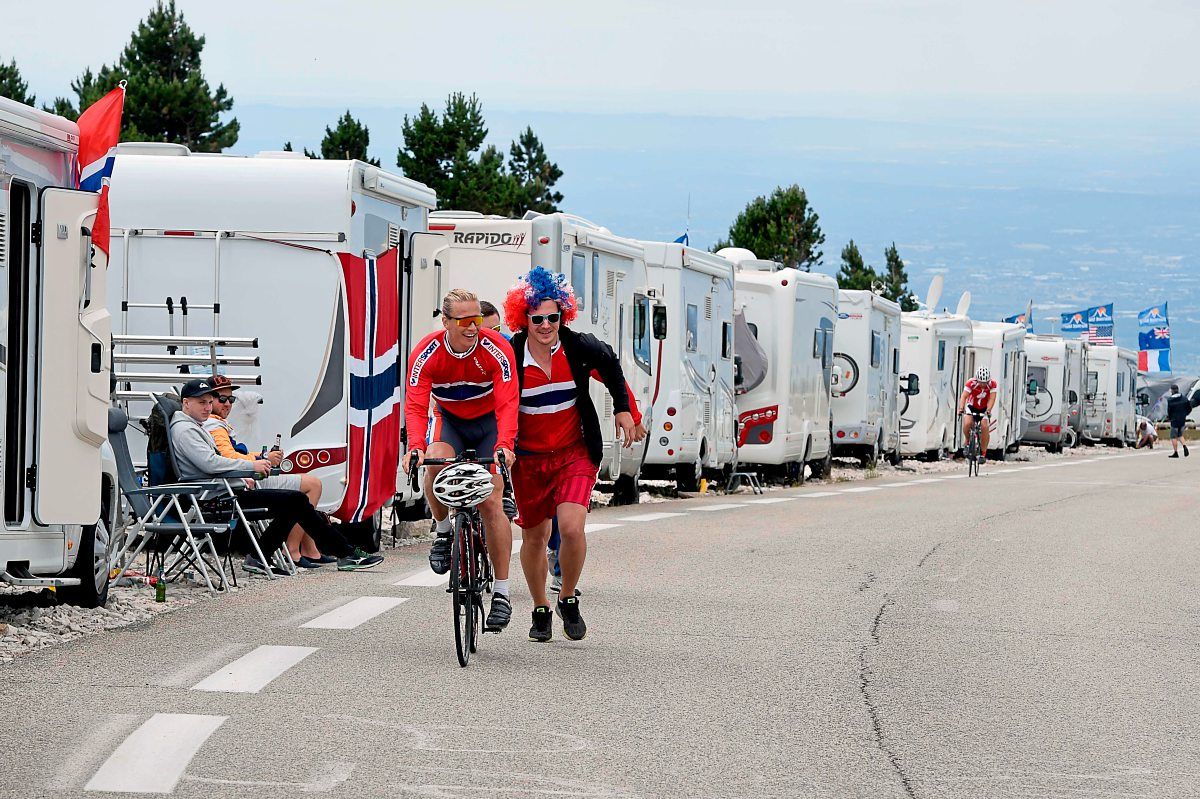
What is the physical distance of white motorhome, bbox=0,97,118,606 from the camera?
378 inches

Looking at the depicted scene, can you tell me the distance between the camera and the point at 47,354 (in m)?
9.70

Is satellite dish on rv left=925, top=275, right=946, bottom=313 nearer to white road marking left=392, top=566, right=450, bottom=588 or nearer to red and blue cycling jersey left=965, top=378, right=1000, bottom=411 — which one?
red and blue cycling jersey left=965, top=378, right=1000, bottom=411

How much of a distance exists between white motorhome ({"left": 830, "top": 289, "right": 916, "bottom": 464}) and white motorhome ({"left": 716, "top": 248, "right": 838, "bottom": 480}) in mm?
3246

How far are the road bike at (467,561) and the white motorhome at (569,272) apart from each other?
6106 mm

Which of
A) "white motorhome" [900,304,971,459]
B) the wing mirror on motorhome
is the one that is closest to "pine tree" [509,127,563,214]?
"white motorhome" [900,304,971,459]

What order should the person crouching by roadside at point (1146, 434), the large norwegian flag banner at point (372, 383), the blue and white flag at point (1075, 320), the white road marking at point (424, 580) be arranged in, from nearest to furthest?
1. the white road marking at point (424, 580)
2. the large norwegian flag banner at point (372, 383)
3. the person crouching by roadside at point (1146, 434)
4. the blue and white flag at point (1075, 320)

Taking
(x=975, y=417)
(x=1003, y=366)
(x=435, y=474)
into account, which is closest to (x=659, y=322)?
(x=435, y=474)

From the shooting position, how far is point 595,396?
20.2 metres

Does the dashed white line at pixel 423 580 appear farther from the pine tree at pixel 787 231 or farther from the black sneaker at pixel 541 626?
the pine tree at pixel 787 231

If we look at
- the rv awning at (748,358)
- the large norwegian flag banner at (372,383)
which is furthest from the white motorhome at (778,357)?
the large norwegian flag banner at (372,383)

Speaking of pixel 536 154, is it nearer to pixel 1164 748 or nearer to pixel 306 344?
pixel 306 344

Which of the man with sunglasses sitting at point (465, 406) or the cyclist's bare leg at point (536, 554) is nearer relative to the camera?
the man with sunglasses sitting at point (465, 406)

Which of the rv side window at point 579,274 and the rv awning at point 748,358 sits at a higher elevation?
the rv side window at point 579,274

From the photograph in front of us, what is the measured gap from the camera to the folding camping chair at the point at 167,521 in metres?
12.0
